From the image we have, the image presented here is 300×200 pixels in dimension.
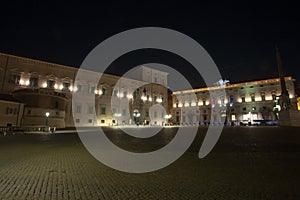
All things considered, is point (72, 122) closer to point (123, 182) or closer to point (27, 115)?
point (27, 115)

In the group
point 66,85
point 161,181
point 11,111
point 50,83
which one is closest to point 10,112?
point 11,111

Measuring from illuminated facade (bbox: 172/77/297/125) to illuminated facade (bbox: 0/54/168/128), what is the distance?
1067 centimetres

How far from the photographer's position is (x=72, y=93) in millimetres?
41188

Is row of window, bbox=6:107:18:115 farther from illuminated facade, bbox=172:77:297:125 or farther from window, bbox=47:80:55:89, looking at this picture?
illuminated facade, bbox=172:77:297:125

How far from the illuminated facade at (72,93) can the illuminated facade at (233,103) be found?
35.0 feet

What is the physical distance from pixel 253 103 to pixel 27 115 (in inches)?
2346

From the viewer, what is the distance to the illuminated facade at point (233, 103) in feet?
182

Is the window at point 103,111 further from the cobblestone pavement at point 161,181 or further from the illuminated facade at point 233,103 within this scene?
the cobblestone pavement at point 161,181

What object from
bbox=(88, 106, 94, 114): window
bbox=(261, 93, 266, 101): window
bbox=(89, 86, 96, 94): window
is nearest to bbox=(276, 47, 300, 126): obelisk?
bbox=(261, 93, 266, 101): window

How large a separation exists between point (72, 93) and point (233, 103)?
4954 cm

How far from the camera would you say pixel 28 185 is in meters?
3.72

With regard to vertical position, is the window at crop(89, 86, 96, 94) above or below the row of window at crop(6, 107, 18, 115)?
above

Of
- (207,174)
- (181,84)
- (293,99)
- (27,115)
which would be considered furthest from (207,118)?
(207,174)

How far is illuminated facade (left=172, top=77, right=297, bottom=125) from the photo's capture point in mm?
55344
